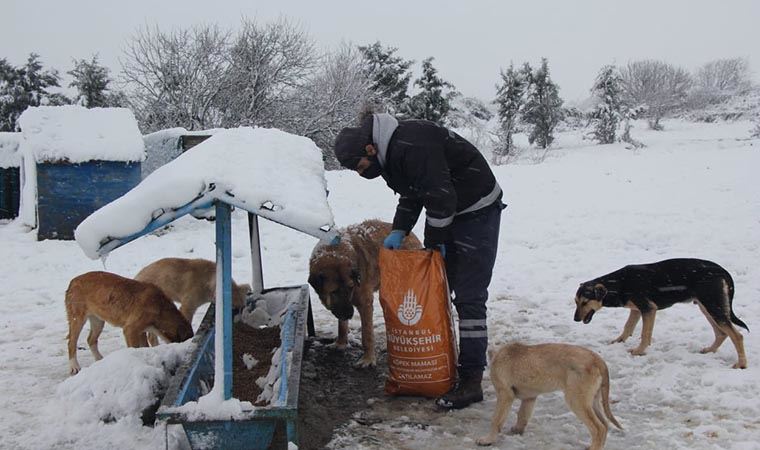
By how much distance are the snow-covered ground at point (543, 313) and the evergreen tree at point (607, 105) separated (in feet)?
50.8

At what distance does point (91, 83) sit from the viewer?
28.9m

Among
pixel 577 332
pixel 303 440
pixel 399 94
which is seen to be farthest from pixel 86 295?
pixel 399 94

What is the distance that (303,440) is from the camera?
13.4 ft

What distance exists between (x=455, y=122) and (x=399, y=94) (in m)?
3.70

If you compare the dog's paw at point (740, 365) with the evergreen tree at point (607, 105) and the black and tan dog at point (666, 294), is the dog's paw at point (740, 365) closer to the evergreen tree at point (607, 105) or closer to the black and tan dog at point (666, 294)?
the black and tan dog at point (666, 294)

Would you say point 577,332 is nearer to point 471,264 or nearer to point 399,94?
point 471,264

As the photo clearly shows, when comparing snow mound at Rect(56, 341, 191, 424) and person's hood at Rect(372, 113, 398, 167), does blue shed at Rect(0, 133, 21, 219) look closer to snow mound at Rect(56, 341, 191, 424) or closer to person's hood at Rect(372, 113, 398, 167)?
Answer: snow mound at Rect(56, 341, 191, 424)

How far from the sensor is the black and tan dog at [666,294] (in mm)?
5320

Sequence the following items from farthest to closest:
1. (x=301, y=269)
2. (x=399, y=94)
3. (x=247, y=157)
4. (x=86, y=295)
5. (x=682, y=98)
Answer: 1. (x=682, y=98)
2. (x=399, y=94)
3. (x=301, y=269)
4. (x=86, y=295)
5. (x=247, y=157)

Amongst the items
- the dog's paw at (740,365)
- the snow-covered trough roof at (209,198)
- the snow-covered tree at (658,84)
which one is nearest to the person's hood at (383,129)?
the snow-covered trough roof at (209,198)

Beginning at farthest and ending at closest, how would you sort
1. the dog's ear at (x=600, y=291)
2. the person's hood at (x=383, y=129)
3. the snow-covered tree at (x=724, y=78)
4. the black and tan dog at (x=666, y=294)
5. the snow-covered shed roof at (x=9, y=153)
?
the snow-covered tree at (x=724, y=78)
the snow-covered shed roof at (x=9, y=153)
the dog's ear at (x=600, y=291)
the black and tan dog at (x=666, y=294)
the person's hood at (x=383, y=129)

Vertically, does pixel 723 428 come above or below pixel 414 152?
below

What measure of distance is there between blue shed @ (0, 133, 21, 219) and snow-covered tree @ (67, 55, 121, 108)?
16.9 m

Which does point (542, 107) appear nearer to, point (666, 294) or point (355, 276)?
point (666, 294)
